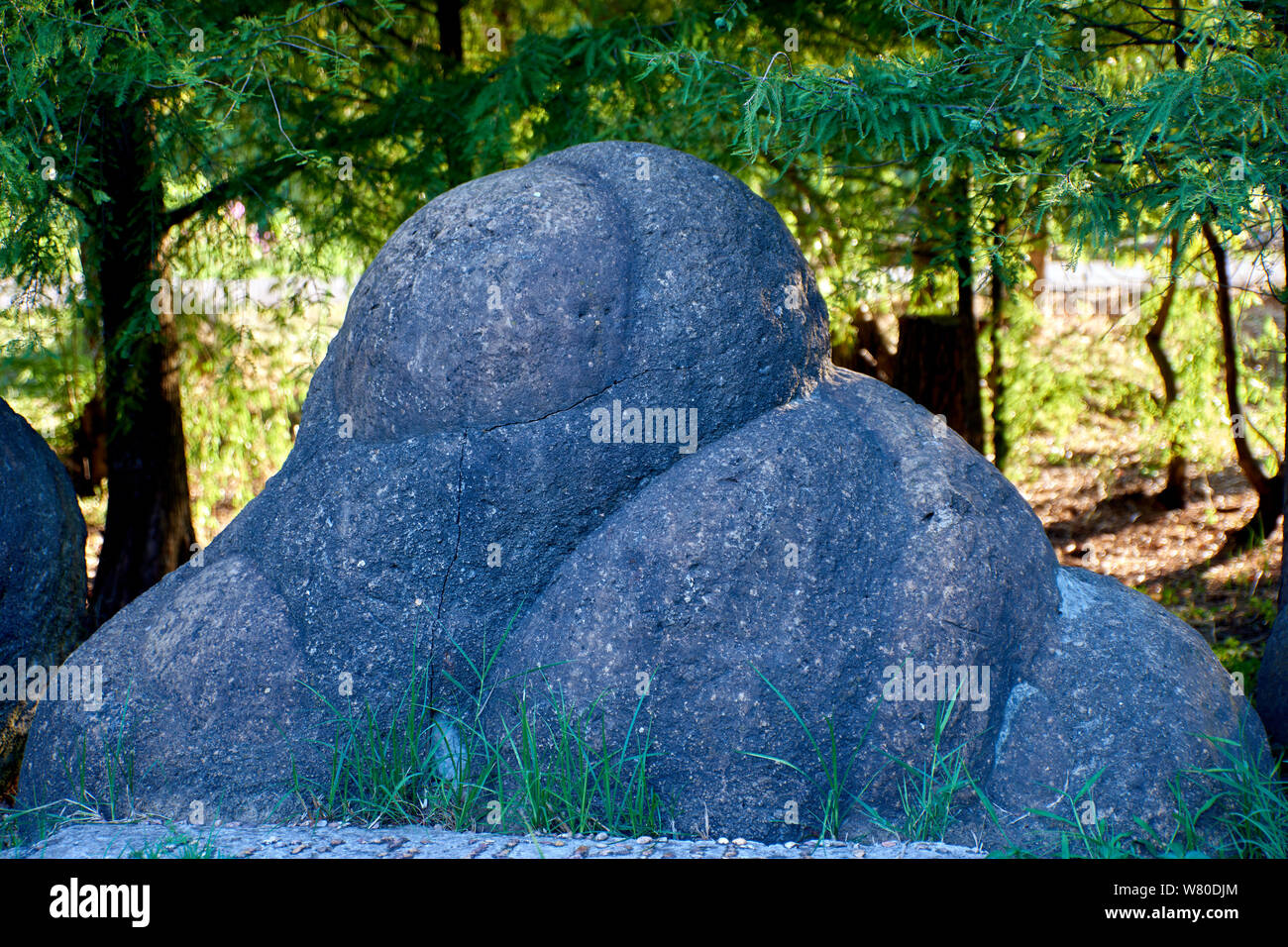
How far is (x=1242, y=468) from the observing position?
23.3 feet

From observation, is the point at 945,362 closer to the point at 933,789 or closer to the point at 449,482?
the point at 933,789

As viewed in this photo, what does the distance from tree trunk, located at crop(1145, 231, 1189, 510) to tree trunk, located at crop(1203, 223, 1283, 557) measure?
377 mm

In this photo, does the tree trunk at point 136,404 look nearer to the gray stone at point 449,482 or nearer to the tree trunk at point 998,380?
the gray stone at point 449,482

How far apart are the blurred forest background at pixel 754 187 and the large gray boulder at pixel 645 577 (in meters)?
0.87

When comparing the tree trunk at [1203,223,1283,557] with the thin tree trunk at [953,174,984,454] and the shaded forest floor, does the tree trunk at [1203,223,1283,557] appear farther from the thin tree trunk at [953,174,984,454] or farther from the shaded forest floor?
Answer: the thin tree trunk at [953,174,984,454]

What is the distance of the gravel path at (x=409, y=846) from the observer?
3285mm

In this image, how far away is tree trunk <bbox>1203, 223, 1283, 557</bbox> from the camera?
22.2ft

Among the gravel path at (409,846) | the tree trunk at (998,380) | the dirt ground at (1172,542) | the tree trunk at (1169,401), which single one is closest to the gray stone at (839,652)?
the gravel path at (409,846)

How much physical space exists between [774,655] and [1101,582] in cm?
145

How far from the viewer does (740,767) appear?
11.4 feet

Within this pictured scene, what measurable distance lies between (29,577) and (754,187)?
458 centimetres

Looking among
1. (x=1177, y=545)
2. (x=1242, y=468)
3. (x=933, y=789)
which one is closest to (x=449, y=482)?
(x=933, y=789)

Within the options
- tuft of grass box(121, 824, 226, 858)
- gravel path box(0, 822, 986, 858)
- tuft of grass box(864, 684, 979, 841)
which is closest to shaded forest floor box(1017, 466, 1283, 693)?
tuft of grass box(864, 684, 979, 841)

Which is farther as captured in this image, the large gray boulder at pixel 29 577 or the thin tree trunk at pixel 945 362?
the thin tree trunk at pixel 945 362
